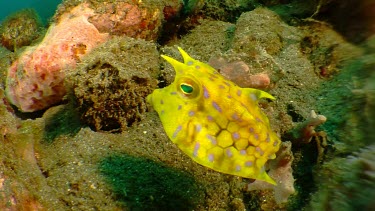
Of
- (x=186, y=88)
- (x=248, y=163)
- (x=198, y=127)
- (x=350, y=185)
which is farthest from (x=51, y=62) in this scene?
(x=350, y=185)

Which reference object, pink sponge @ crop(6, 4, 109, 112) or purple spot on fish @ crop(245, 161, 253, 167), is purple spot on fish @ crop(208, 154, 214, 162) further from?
pink sponge @ crop(6, 4, 109, 112)

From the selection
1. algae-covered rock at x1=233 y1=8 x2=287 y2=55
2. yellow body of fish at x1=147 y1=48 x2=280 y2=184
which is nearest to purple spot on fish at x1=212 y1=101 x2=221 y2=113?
yellow body of fish at x1=147 y1=48 x2=280 y2=184

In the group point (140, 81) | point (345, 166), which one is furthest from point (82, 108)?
point (345, 166)

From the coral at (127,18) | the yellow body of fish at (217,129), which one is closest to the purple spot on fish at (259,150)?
the yellow body of fish at (217,129)

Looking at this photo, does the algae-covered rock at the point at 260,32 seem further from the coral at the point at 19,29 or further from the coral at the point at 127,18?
the coral at the point at 19,29

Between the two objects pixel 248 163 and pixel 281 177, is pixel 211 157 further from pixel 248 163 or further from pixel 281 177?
pixel 281 177
